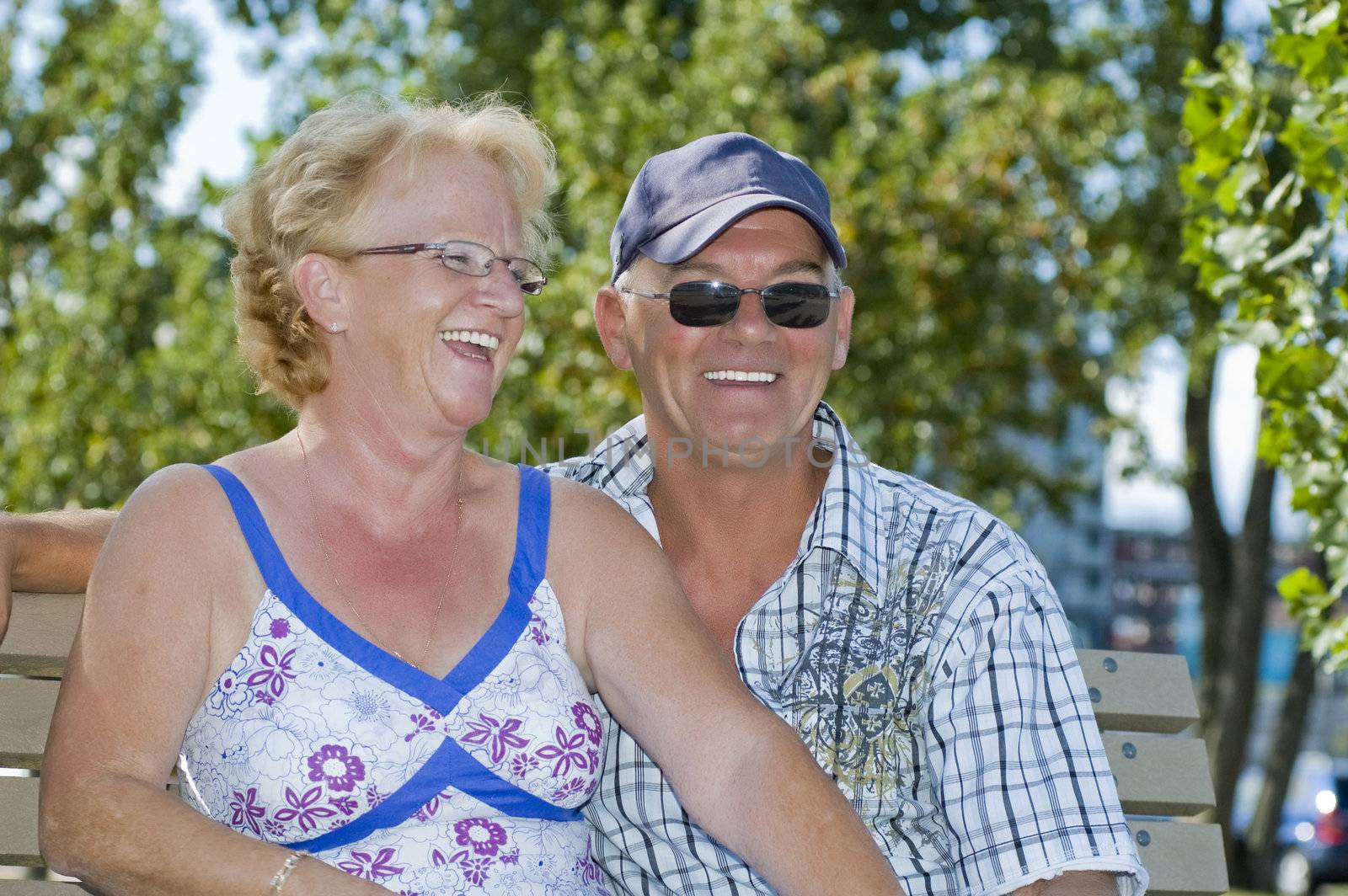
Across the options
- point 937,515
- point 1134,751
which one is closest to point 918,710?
point 937,515

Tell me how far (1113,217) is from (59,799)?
11122 mm

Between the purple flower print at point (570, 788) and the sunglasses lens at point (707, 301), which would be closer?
the purple flower print at point (570, 788)

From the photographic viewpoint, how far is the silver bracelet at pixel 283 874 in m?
2.11

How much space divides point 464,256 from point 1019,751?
120cm

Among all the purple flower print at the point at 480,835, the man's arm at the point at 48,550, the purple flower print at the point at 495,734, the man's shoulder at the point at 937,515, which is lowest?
the purple flower print at the point at 480,835

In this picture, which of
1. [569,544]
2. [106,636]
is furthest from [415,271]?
[106,636]

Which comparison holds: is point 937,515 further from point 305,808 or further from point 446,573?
point 305,808

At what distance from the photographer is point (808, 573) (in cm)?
290

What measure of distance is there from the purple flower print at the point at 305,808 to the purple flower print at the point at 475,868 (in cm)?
22

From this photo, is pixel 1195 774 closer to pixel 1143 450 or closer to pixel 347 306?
A: pixel 347 306

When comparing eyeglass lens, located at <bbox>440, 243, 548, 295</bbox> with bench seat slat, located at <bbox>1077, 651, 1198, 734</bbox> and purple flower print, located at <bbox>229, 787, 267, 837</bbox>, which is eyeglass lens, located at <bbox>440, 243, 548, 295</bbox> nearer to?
purple flower print, located at <bbox>229, 787, 267, 837</bbox>

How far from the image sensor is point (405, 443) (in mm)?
2570

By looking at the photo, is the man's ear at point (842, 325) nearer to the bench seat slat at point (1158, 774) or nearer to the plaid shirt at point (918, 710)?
the plaid shirt at point (918, 710)

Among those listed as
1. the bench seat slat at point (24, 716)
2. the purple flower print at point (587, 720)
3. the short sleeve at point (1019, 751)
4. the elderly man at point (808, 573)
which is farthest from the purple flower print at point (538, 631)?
the bench seat slat at point (24, 716)
